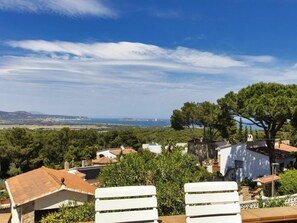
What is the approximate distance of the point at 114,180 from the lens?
996 centimetres

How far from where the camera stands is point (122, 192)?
295 centimetres

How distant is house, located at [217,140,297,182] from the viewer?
2470cm

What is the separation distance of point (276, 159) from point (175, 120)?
18778 mm

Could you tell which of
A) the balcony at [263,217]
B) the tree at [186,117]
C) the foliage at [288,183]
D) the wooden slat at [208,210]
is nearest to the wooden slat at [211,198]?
the wooden slat at [208,210]

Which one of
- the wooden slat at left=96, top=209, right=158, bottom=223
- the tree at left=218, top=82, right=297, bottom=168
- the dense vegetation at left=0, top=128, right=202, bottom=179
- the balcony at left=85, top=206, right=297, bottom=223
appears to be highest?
the tree at left=218, top=82, right=297, bottom=168

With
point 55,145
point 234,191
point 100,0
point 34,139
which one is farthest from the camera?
point 55,145

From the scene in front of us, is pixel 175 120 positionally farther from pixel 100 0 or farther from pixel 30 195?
pixel 30 195

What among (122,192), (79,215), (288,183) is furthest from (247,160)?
(122,192)

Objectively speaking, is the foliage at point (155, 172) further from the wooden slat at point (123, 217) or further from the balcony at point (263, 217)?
the wooden slat at point (123, 217)

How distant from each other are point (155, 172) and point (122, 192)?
6620mm

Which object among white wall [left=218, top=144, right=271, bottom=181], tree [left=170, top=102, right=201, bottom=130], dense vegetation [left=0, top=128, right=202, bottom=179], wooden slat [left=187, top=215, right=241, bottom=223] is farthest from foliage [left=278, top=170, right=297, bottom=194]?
tree [left=170, top=102, right=201, bottom=130]

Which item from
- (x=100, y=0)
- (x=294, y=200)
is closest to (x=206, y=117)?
(x=100, y=0)

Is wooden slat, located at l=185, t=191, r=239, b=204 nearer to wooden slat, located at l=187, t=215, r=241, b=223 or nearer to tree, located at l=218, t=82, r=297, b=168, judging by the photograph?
wooden slat, located at l=187, t=215, r=241, b=223

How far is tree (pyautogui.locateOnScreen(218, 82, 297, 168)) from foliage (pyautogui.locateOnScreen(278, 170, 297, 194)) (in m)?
4.93
